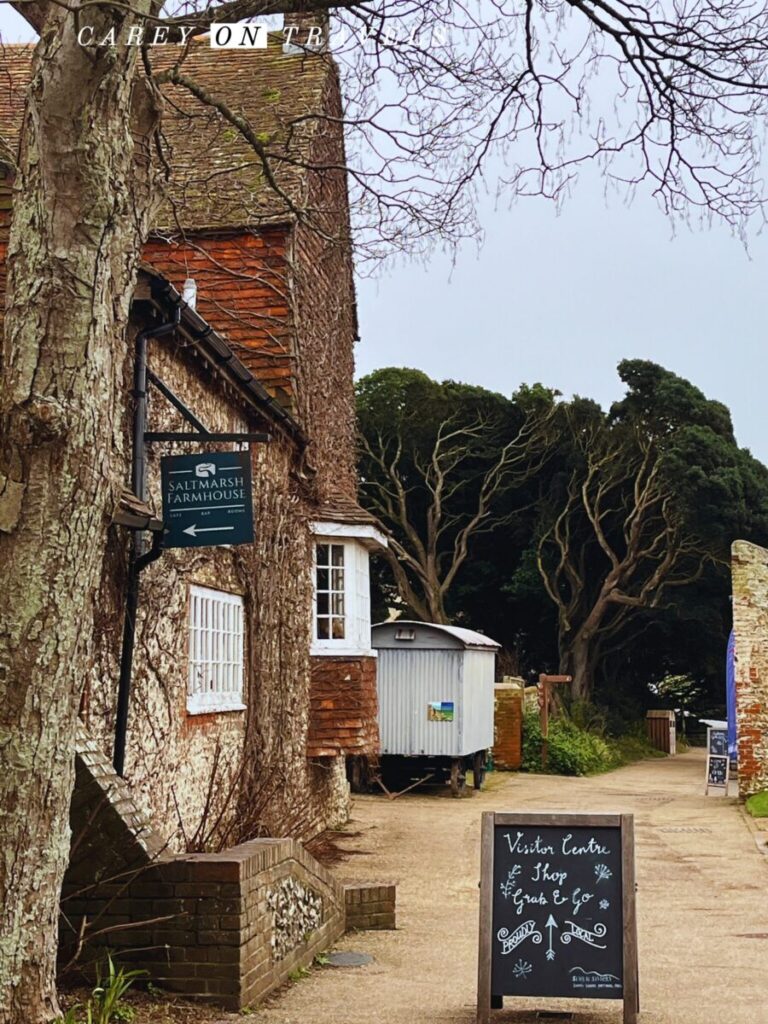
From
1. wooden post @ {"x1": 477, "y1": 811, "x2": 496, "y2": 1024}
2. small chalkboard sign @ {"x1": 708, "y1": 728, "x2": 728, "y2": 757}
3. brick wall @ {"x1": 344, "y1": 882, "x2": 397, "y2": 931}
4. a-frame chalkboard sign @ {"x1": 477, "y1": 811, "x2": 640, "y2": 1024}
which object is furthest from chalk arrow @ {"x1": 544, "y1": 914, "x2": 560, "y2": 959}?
small chalkboard sign @ {"x1": 708, "y1": 728, "x2": 728, "y2": 757}

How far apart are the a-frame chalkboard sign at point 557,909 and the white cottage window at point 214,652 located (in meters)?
4.27

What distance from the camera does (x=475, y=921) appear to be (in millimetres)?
11453

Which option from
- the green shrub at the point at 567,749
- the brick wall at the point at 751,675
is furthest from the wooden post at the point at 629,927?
the green shrub at the point at 567,749

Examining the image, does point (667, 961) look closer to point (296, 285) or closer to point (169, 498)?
point (169, 498)

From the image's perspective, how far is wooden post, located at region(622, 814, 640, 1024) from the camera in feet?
23.3

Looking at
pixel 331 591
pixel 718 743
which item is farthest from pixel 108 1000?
pixel 718 743

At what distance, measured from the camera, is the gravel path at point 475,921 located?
7.84 meters

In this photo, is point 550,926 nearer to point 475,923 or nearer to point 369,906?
point 369,906

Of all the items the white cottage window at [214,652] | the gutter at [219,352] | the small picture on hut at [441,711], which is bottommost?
the small picture on hut at [441,711]

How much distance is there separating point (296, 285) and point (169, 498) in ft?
23.3

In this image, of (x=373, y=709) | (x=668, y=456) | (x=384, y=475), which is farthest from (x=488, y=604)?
(x=373, y=709)

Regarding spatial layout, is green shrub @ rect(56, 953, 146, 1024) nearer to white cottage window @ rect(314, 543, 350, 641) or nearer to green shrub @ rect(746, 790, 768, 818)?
white cottage window @ rect(314, 543, 350, 641)

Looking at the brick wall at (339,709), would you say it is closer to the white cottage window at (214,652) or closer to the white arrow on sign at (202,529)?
the white cottage window at (214,652)

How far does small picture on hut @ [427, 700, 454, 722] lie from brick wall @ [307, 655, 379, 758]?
5687 millimetres
